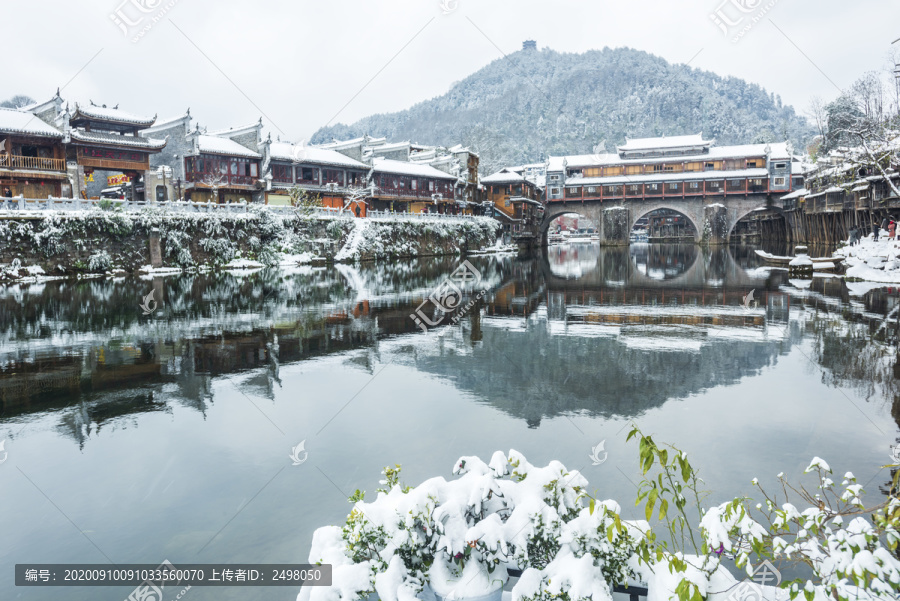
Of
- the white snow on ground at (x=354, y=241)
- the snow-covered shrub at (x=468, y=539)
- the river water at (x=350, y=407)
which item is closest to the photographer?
the snow-covered shrub at (x=468, y=539)

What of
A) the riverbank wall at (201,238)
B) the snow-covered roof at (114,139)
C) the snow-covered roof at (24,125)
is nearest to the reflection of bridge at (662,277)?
the riverbank wall at (201,238)

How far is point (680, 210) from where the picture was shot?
7762 centimetres

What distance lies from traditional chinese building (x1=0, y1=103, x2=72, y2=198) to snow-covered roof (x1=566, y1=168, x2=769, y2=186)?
65530 mm

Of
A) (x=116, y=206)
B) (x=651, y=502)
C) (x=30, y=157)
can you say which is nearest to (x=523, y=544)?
(x=651, y=502)

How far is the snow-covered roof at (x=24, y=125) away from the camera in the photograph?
39.0 m

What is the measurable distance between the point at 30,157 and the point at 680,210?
250 feet

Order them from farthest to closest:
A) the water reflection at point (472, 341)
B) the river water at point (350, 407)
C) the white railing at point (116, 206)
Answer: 1. the white railing at point (116, 206)
2. the water reflection at point (472, 341)
3. the river water at point (350, 407)

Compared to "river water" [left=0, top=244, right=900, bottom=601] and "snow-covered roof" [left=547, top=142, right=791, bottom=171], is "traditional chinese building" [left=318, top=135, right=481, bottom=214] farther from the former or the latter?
"river water" [left=0, top=244, right=900, bottom=601]

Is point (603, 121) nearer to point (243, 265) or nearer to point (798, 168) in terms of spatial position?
point (798, 168)

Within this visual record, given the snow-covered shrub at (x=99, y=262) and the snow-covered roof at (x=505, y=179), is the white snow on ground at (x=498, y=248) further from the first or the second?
the snow-covered shrub at (x=99, y=262)

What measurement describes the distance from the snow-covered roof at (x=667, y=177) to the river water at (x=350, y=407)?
5852 cm

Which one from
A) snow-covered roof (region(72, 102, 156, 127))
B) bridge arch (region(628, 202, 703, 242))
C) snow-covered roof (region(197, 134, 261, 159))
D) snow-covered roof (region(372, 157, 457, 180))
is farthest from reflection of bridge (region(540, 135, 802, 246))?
snow-covered roof (region(72, 102, 156, 127))

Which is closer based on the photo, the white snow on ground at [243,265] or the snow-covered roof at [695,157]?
the white snow on ground at [243,265]

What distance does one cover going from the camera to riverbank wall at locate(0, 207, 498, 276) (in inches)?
1387
